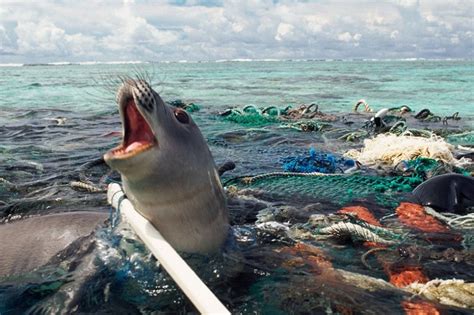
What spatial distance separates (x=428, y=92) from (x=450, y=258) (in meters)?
24.3

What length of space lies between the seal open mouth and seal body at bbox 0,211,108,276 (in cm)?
104

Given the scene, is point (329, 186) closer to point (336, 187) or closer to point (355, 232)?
point (336, 187)

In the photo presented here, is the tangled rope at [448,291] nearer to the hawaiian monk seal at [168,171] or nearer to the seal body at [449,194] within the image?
the hawaiian monk seal at [168,171]

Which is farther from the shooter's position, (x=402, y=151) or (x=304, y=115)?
(x=304, y=115)

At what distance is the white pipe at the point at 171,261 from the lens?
1.94 m

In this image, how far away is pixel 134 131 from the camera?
2.90 meters

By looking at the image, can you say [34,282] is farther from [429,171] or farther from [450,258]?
[429,171]

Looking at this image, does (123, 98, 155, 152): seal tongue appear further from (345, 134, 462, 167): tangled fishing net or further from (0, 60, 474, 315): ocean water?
(345, 134, 462, 167): tangled fishing net

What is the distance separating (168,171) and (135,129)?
0.98 feet

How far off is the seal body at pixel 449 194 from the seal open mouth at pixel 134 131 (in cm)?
308

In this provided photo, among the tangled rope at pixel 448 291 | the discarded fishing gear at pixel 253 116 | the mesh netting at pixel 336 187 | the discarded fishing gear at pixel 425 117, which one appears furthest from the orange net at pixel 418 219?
the discarded fishing gear at pixel 425 117

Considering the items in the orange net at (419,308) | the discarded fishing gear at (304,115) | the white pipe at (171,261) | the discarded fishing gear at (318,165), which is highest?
the white pipe at (171,261)

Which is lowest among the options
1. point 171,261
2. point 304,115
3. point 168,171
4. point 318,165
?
point 304,115

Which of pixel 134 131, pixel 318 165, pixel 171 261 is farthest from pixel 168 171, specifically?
pixel 318 165
